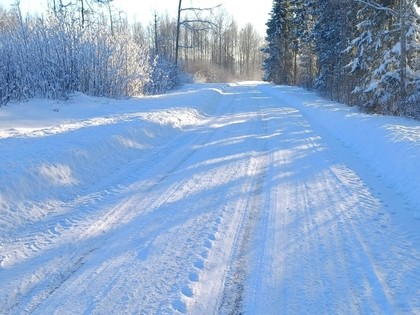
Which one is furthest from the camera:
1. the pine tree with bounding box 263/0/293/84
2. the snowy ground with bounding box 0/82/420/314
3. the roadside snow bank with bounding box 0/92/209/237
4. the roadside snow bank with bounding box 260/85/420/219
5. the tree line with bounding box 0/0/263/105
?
the pine tree with bounding box 263/0/293/84

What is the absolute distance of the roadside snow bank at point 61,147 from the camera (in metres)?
4.72

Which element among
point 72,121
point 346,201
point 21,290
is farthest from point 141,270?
point 72,121

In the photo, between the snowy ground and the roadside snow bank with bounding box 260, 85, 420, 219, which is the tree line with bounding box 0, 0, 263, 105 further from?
the roadside snow bank with bounding box 260, 85, 420, 219

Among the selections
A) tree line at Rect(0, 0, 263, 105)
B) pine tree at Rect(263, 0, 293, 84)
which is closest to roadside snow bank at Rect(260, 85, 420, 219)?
tree line at Rect(0, 0, 263, 105)

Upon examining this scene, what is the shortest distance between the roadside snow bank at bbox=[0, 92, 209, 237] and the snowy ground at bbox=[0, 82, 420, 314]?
0.03 metres

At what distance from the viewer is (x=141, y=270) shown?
325 centimetres

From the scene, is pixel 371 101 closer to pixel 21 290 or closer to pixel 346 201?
pixel 346 201

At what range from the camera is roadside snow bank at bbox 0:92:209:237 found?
472cm

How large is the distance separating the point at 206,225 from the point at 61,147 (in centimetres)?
361

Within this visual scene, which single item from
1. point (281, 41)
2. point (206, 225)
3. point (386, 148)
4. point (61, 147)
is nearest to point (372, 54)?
point (386, 148)

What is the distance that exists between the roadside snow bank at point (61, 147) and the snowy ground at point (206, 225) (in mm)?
31

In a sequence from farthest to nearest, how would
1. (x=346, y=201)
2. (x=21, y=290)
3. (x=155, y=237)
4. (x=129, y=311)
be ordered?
(x=346, y=201), (x=155, y=237), (x=21, y=290), (x=129, y=311)

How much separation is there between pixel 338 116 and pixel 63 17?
1139cm

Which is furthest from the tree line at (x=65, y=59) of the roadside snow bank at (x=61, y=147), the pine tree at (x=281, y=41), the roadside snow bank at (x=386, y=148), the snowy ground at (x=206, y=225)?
the pine tree at (x=281, y=41)
